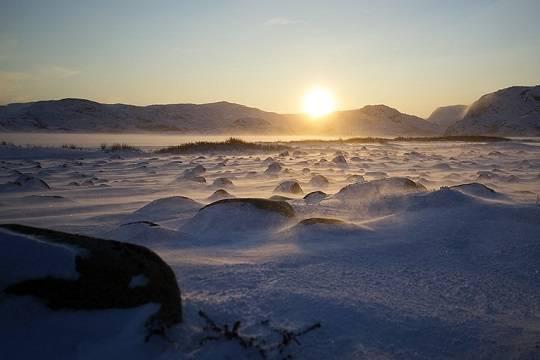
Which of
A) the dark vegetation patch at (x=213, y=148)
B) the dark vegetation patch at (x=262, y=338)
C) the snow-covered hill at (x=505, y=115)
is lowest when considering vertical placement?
the dark vegetation patch at (x=262, y=338)

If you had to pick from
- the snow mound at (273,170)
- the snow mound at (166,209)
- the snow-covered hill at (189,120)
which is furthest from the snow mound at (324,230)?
the snow-covered hill at (189,120)

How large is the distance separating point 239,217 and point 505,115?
35881mm

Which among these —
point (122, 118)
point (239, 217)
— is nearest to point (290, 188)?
point (239, 217)

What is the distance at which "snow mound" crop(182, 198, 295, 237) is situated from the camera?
93.0 inches

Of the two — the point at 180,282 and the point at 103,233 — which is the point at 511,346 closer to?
the point at 180,282

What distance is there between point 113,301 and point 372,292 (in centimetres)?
85

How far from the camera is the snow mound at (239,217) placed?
236 cm

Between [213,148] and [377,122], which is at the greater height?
[377,122]

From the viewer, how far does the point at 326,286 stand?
1.45 meters

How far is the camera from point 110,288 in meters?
1.19

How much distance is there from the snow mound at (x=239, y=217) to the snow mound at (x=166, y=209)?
18.0 inches

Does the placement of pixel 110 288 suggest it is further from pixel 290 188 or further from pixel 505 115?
pixel 505 115

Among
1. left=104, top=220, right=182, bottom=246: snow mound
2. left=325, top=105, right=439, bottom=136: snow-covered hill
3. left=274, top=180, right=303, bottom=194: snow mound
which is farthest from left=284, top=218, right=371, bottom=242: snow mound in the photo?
left=325, top=105, right=439, bottom=136: snow-covered hill

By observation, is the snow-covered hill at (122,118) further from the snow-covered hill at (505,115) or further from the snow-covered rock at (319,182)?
the snow-covered rock at (319,182)
